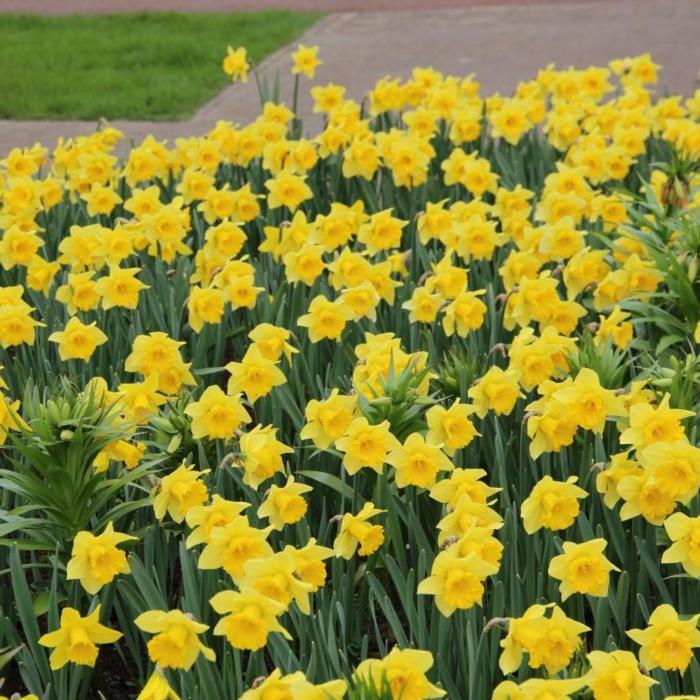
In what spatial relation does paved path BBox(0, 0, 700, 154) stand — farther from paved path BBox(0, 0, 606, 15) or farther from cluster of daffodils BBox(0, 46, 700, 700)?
cluster of daffodils BBox(0, 46, 700, 700)

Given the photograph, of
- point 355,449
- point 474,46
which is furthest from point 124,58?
point 355,449

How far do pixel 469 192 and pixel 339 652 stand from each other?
9.64 feet

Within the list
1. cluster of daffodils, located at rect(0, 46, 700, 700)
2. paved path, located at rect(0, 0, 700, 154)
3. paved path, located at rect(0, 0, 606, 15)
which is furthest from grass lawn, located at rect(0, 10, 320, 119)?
cluster of daffodils, located at rect(0, 46, 700, 700)

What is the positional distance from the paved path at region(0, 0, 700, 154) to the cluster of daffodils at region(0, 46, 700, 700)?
3436 mm

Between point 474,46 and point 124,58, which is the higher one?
point 124,58

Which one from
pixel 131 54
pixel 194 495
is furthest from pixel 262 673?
pixel 131 54

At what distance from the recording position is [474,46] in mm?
9625

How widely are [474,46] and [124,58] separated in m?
2.68

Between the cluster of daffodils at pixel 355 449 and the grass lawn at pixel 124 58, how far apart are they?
12.1 ft

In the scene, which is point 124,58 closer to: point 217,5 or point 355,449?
point 217,5

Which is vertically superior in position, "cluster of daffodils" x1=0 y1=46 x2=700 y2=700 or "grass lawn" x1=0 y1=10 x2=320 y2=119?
"grass lawn" x1=0 y1=10 x2=320 y2=119

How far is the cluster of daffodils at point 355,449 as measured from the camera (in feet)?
6.93

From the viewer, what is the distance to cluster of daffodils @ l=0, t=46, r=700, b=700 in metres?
2.11

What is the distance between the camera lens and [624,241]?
3.88 metres
